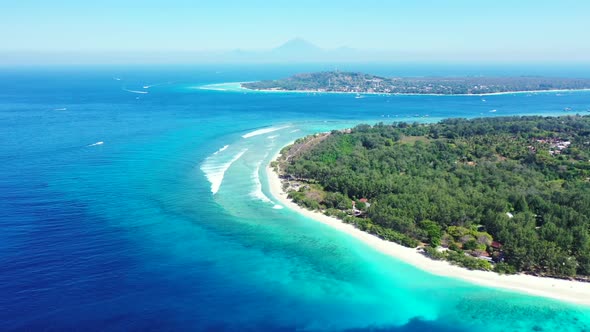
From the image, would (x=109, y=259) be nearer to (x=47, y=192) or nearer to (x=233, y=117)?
(x=47, y=192)

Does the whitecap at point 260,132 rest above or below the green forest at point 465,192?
above

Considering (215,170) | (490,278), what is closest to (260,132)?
(215,170)

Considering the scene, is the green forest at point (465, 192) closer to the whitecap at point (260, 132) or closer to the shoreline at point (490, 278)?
the shoreline at point (490, 278)

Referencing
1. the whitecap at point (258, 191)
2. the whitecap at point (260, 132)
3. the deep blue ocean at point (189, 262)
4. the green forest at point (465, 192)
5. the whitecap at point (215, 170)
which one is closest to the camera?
the deep blue ocean at point (189, 262)

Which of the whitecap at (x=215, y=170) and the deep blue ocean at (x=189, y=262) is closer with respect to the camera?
the deep blue ocean at (x=189, y=262)

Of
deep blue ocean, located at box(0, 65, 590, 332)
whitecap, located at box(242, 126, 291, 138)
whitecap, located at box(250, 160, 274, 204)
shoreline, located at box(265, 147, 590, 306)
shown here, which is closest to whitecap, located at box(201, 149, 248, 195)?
deep blue ocean, located at box(0, 65, 590, 332)

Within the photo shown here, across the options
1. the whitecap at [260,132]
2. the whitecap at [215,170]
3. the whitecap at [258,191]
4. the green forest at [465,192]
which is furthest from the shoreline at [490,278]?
the whitecap at [260,132]

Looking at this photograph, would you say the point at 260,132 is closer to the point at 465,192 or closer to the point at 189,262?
the point at 465,192
